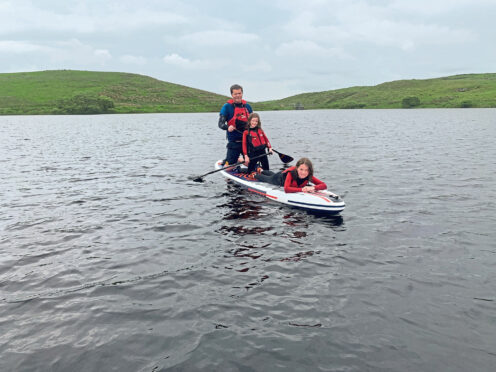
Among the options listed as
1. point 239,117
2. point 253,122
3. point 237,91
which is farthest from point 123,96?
point 253,122

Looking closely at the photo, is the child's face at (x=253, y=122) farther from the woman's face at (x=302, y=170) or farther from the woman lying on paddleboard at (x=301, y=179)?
the woman's face at (x=302, y=170)

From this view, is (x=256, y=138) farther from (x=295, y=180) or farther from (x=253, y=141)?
(x=295, y=180)

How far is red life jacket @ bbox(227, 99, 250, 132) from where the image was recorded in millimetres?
15227

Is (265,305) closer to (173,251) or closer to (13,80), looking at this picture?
(173,251)

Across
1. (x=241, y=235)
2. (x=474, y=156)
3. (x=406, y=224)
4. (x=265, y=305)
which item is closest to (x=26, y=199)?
(x=241, y=235)

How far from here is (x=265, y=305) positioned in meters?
6.16

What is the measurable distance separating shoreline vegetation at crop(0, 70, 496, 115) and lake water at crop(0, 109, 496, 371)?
104 m

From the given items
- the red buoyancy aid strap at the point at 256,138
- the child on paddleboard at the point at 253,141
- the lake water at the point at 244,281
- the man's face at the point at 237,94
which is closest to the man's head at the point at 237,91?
the man's face at the point at 237,94

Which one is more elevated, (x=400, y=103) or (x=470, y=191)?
(x=400, y=103)

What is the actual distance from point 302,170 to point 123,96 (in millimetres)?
132687

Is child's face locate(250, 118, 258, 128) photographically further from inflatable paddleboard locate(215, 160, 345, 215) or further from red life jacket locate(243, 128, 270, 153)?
inflatable paddleboard locate(215, 160, 345, 215)

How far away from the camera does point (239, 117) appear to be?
1533 cm

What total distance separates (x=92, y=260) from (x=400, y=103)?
14909 cm

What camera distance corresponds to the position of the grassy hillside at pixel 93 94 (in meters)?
104
